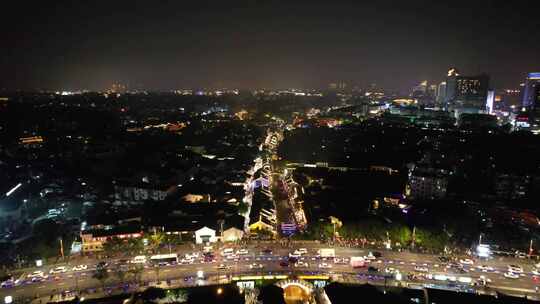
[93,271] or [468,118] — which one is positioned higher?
[468,118]

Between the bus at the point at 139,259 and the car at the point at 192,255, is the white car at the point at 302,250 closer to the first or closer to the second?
the car at the point at 192,255

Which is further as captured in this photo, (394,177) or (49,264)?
(394,177)

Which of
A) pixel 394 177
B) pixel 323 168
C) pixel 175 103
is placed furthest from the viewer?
pixel 175 103

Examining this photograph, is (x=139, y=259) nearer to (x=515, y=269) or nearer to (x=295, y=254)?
(x=295, y=254)

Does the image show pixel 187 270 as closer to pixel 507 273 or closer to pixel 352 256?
pixel 352 256

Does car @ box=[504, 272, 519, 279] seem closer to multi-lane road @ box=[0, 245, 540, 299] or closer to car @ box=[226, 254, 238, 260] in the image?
multi-lane road @ box=[0, 245, 540, 299]

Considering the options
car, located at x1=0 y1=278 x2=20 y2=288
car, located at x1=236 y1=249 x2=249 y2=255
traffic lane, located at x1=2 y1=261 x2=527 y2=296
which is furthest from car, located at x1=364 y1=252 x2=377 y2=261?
car, located at x1=0 y1=278 x2=20 y2=288

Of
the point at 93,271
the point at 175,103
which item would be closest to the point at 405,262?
the point at 93,271

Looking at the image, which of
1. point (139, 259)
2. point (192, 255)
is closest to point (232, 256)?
point (192, 255)
